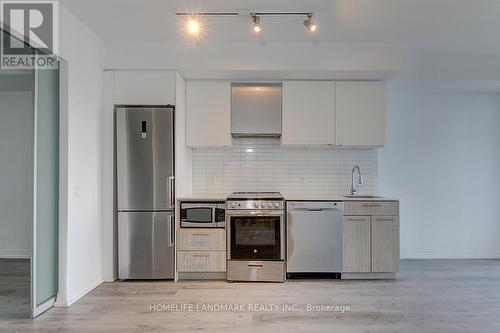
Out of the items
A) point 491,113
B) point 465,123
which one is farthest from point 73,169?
point 491,113

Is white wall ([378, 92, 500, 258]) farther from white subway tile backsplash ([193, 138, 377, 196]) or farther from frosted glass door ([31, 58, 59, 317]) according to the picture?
frosted glass door ([31, 58, 59, 317])

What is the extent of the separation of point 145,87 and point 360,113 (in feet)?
8.53

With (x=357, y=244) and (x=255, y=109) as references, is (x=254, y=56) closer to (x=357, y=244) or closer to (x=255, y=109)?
(x=255, y=109)

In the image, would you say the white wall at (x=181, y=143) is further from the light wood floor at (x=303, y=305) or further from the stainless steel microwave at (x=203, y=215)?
the light wood floor at (x=303, y=305)

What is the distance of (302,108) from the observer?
13.6ft

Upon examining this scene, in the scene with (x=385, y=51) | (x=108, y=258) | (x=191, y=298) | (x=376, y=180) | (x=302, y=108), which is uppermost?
(x=385, y=51)

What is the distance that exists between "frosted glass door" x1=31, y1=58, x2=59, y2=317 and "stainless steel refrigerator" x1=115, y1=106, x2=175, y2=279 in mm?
747

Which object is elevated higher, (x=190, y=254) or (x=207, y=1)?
(x=207, y=1)

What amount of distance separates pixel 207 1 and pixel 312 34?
1.26 meters

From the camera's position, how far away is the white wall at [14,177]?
4926 mm

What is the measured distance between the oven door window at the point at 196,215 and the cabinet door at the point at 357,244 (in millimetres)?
1595

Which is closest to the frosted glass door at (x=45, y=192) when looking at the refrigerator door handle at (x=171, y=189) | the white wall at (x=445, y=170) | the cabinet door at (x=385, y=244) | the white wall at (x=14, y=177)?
the refrigerator door handle at (x=171, y=189)

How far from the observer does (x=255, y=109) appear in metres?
4.17

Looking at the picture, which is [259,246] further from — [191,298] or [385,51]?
[385,51]
